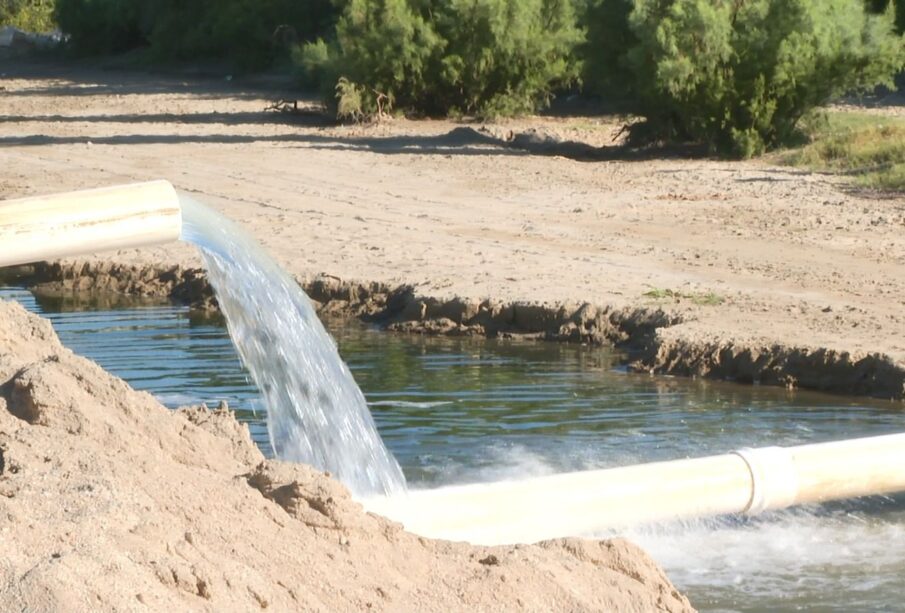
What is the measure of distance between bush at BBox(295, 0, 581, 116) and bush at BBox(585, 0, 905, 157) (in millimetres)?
4883

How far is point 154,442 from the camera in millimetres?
4473

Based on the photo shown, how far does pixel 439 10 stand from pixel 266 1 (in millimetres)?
11391

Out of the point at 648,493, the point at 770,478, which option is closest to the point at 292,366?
the point at 648,493

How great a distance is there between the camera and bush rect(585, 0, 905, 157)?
1806 centimetres

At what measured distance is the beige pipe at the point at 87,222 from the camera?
15.9 ft

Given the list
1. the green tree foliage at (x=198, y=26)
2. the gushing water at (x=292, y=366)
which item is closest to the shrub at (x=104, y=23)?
the green tree foliage at (x=198, y=26)

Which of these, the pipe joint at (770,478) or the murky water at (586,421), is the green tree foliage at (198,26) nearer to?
the murky water at (586,421)

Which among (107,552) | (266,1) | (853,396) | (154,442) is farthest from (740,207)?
(266,1)

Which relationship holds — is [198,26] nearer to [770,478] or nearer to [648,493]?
[770,478]

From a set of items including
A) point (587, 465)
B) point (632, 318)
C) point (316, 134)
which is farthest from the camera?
point (316, 134)

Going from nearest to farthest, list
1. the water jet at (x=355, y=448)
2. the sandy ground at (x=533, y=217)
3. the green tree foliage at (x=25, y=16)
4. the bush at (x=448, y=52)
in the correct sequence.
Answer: the water jet at (x=355, y=448) < the sandy ground at (x=533, y=217) < the bush at (x=448, y=52) < the green tree foliage at (x=25, y=16)

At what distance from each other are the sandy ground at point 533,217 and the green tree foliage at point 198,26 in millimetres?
10046

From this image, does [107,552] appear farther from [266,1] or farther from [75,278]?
[266,1]

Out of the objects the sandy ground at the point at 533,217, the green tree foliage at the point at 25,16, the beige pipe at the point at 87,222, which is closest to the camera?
the beige pipe at the point at 87,222
